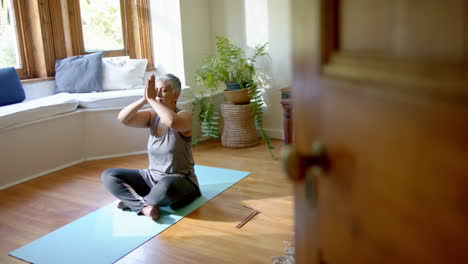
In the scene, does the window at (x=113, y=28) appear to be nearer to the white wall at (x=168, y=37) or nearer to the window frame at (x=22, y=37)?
the white wall at (x=168, y=37)

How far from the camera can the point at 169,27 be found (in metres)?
4.71

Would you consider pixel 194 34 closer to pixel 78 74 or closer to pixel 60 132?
pixel 78 74

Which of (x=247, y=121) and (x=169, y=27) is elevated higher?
(x=169, y=27)

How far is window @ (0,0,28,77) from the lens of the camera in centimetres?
414

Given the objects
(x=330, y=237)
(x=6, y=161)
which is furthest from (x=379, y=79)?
(x=6, y=161)

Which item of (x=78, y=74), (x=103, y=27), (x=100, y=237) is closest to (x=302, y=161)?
(x=100, y=237)

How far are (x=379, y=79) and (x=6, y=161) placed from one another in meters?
3.54

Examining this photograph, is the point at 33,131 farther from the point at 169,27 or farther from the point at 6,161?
the point at 169,27

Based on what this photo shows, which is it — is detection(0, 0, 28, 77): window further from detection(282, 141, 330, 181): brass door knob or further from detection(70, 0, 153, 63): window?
detection(282, 141, 330, 181): brass door knob

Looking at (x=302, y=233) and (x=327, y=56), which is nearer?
(x=327, y=56)

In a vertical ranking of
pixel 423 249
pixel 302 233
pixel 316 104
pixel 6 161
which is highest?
pixel 316 104

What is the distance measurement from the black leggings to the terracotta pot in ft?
5.04

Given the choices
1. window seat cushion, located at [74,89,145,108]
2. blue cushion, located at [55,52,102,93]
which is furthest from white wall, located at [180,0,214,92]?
blue cushion, located at [55,52,102,93]

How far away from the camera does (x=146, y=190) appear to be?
2.97 meters
